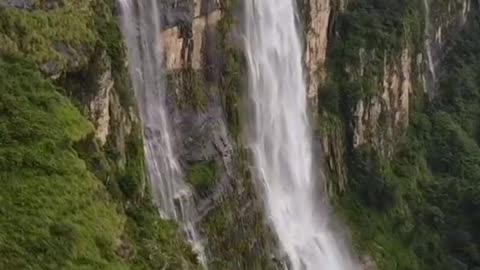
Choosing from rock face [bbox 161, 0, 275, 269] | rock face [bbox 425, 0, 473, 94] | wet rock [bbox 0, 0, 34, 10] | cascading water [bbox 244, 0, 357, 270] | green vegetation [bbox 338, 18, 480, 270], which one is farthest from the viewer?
rock face [bbox 425, 0, 473, 94]

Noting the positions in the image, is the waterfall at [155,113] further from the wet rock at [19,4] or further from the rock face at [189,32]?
the wet rock at [19,4]

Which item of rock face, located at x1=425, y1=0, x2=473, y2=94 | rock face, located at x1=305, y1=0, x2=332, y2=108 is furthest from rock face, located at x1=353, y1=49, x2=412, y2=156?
rock face, located at x1=425, y1=0, x2=473, y2=94

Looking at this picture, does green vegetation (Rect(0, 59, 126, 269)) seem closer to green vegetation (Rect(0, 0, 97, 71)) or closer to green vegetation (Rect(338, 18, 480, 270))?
green vegetation (Rect(0, 0, 97, 71))

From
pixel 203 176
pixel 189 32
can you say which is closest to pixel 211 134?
pixel 203 176

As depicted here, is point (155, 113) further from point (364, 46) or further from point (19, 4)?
point (364, 46)

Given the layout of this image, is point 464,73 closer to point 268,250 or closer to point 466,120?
point 466,120
